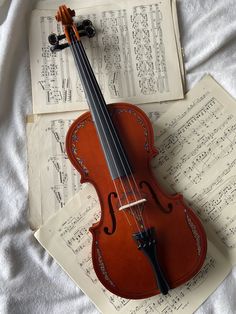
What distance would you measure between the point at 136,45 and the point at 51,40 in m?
0.18

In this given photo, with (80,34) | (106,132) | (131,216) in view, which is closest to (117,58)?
(80,34)

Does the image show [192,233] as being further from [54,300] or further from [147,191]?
[54,300]

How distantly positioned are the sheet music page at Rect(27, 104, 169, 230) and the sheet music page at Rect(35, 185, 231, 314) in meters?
0.02

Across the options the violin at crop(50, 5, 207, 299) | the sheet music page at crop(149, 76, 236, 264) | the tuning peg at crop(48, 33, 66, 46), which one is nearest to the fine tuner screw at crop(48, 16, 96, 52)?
the tuning peg at crop(48, 33, 66, 46)

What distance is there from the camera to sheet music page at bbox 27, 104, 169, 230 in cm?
91

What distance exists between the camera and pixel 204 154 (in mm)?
911

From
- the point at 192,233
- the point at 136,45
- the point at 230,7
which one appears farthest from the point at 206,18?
the point at 192,233

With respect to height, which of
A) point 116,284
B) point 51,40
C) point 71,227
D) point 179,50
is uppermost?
point 51,40

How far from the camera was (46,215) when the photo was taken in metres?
0.91

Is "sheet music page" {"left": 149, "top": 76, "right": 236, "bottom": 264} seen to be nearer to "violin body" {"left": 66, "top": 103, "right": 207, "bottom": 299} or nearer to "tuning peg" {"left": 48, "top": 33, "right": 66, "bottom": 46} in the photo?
"violin body" {"left": 66, "top": 103, "right": 207, "bottom": 299}

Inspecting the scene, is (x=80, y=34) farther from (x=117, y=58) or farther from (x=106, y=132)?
(x=106, y=132)

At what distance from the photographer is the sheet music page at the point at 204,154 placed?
0.89 meters

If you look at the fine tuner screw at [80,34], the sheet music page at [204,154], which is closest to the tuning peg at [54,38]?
the fine tuner screw at [80,34]

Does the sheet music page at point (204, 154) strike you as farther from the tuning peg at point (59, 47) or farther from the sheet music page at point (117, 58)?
the tuning peg at point (59, 47)
